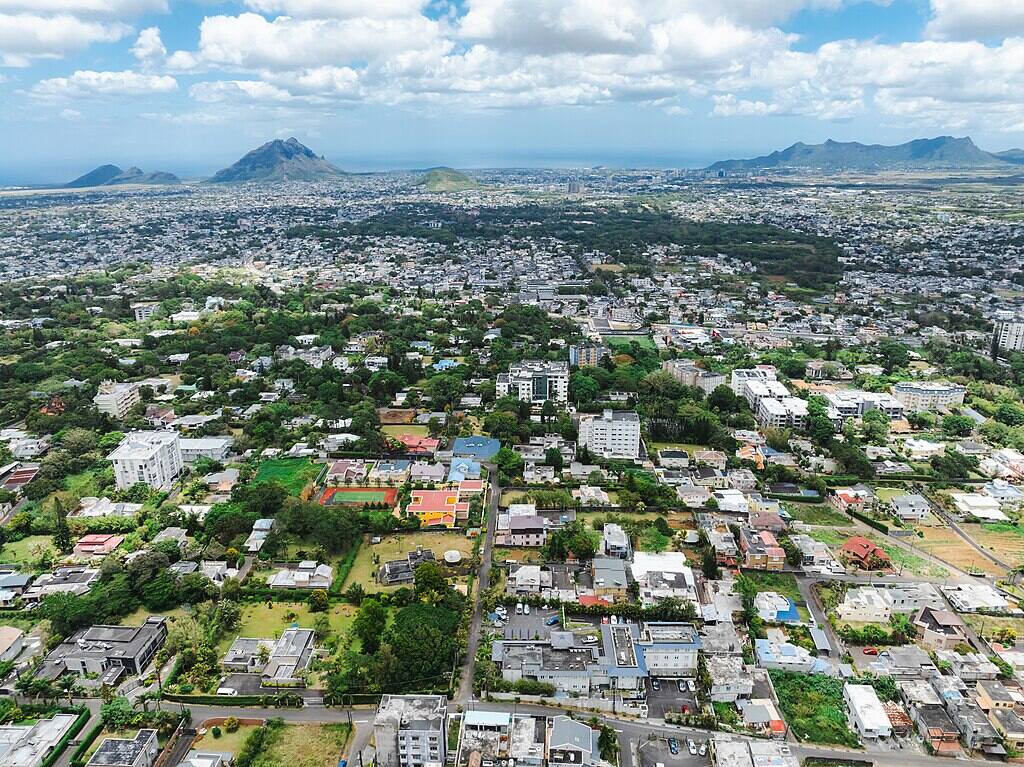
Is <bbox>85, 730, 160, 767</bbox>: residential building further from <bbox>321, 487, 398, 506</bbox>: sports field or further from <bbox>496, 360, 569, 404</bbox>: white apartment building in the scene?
<bbox>496, 360, 569, 404</bbox>: white apartment building

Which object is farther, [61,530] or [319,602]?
[61,530]

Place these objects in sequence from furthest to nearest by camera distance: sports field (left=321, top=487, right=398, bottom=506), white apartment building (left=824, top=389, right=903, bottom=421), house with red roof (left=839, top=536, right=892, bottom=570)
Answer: white apartment building (left=824, top=389, right=903, bottom=421) < sports field (left=321, top=487, right=398, bottom=506) < house with red roof (left=839, top=536, right=892, bottom=570)

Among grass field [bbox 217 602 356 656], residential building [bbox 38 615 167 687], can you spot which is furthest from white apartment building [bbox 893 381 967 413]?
residential building [bbox 38 615 167 687]

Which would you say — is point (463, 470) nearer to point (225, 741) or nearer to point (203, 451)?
point (203, 451)

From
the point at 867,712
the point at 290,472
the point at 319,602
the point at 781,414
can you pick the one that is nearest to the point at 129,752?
the point at 319,602

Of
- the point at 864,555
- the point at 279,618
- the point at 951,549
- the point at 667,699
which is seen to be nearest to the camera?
the point at 667,699

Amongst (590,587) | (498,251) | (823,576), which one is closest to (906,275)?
(498,251)

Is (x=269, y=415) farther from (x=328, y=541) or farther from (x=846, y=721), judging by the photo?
(x=846, y=721)
